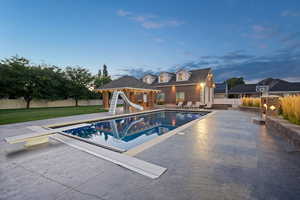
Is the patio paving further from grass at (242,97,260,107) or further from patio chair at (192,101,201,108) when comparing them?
patio chair at (192,101,201,108)

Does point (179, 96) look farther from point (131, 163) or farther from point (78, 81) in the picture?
point (78, 81)

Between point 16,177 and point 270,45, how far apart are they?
27.0 meters

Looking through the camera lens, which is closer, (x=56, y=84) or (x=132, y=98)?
(x=132, y=98)

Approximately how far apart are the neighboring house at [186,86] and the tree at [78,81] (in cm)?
1383

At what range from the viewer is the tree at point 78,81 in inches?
895

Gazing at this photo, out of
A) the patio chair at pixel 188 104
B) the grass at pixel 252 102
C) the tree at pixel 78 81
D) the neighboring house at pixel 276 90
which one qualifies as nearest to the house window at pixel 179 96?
the patio chair at pixel 188 104

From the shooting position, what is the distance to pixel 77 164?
2.66m

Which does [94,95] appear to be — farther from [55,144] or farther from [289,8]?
[289,8]

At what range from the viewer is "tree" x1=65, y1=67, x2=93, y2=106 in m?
22.7

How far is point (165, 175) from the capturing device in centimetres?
220

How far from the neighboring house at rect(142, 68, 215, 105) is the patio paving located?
50.0 feet

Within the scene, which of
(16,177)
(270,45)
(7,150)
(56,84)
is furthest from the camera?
(56,84)

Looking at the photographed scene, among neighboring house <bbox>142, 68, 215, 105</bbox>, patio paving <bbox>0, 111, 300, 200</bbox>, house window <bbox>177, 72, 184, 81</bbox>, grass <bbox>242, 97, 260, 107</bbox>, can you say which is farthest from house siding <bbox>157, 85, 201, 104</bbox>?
patio paving <bbox>0, 111, 300, 200</bbox>

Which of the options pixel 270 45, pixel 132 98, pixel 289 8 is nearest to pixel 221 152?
pixel 132 98
